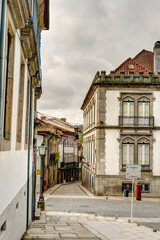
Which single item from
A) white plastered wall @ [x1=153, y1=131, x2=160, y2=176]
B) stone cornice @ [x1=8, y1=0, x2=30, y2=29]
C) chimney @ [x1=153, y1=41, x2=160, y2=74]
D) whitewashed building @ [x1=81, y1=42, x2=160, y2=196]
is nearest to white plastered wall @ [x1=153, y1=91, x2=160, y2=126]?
whitewashed building @ [x1=81, y1=42, x2=160, y2=196]

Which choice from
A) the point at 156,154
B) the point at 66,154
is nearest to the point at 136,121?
the point at 156,154

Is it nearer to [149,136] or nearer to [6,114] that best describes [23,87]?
[6,114]

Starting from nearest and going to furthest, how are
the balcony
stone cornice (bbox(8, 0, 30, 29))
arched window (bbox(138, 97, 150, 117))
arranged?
1. stone cornice (bbox(8, 0, 30, 29))
2. the balcony
3. arched window (bbox(138, 97, 150, 117))

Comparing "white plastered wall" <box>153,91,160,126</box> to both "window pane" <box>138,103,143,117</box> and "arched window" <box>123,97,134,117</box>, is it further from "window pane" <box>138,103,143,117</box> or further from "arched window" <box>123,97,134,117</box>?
"arched window" <box>123,97,134,117</box>

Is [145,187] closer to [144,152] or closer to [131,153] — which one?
[144,152]

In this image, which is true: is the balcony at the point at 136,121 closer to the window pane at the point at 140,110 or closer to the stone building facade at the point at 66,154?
the window pane at the point at 140,110

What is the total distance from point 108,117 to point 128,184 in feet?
19.8

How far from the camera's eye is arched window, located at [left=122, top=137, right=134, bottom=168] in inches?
1132

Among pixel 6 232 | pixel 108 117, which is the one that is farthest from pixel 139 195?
pixel 6 232

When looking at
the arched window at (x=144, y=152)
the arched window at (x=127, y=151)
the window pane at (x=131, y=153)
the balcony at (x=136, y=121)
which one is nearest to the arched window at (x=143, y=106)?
the balcony at (x=136, y=121)

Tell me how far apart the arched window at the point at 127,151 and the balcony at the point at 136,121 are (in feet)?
4.38

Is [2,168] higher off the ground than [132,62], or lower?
lower

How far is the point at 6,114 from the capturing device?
5.81 metres

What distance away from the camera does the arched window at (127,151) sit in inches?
1132
